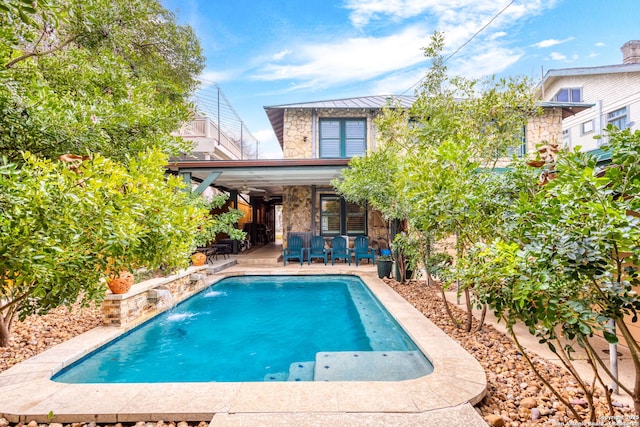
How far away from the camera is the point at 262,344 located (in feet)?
14.8

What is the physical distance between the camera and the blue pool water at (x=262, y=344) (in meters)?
3.40

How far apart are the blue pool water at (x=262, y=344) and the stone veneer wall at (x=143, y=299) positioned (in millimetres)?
179

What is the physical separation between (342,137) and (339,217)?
114 inches

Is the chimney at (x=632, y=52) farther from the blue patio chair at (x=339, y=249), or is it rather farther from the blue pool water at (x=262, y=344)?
the blue pool water at (x=262, y=344)

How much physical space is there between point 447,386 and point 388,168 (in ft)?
14.6

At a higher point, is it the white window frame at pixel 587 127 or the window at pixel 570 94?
the window at pixel 570 94

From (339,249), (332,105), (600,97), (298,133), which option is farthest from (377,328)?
(600,97)

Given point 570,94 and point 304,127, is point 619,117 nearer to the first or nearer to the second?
point 570,94

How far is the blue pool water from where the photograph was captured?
3.40 meters

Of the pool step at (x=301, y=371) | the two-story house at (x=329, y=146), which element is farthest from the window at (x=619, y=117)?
the pool step at (x=301, y=371)

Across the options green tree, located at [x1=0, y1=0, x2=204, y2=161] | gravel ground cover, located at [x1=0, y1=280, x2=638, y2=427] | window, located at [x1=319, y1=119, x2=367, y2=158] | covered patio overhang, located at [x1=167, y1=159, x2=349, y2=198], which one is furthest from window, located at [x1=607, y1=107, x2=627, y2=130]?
green tree, located at [x1=0, y1=0, x2=204, y2=161]

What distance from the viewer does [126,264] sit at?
87.7 inches

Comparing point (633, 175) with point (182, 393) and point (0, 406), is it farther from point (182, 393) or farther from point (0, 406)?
point (0, 406)

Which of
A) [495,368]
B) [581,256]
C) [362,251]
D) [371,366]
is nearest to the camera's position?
[581,256]
